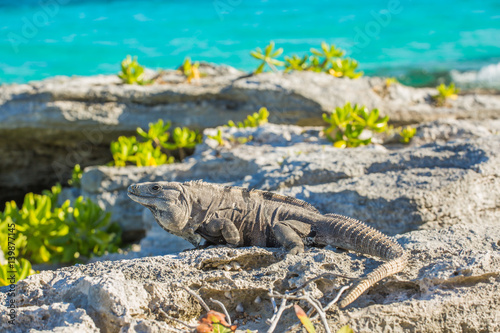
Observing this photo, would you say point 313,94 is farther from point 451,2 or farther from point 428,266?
point 451,2

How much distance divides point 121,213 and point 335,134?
9.42 ft

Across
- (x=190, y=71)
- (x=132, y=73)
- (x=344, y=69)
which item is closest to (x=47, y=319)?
(x=132, y=73)

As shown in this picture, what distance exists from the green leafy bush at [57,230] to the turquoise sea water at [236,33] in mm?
10848

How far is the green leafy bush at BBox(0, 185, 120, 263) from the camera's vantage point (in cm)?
559

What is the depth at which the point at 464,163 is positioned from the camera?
13.3 ft

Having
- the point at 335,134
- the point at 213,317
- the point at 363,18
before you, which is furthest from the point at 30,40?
the point at 213,317

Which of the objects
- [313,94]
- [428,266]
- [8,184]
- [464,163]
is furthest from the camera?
[8,184]

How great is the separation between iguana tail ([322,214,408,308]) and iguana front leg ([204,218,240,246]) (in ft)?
1.96

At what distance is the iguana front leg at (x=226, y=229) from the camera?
10.6 ft

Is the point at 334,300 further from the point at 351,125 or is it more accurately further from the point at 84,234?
the point at 84,234

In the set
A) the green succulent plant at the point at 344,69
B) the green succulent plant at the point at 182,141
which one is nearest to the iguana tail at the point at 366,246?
the green succulent plant at the point at 182,141

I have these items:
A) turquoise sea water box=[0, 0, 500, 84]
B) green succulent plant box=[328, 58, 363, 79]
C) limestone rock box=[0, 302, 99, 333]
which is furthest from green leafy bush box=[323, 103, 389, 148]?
turquoise sea water box=[0, 0, 500, 84]

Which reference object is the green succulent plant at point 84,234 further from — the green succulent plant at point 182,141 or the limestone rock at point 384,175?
the green succulent plant at point 182,141

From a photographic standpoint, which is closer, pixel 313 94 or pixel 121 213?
pixel 121 213
